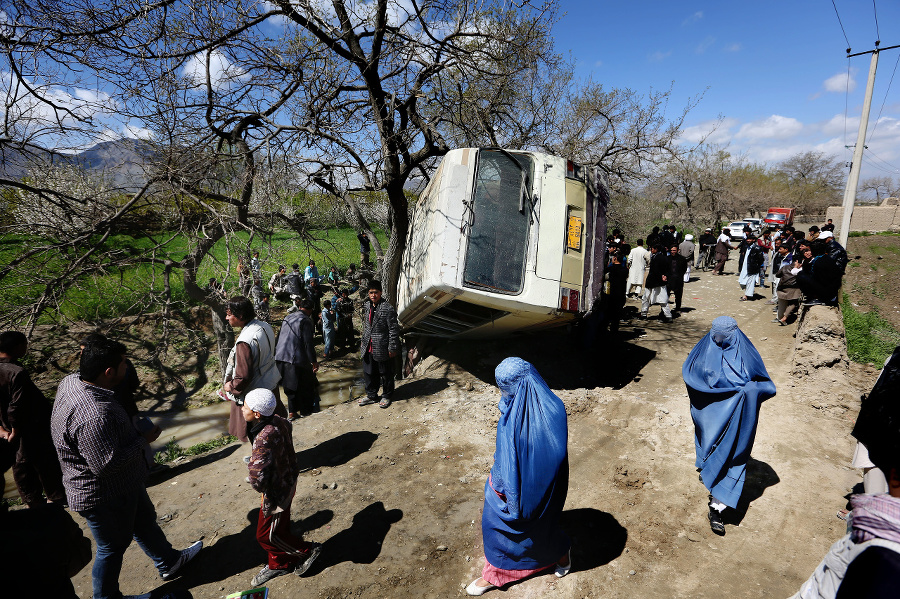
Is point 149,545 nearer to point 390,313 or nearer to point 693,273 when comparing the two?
point 390,313

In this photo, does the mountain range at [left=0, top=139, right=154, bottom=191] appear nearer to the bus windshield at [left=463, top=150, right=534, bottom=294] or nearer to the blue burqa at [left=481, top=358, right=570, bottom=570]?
the bus windshield at [left=463, top=150, right=534, bottom=294]

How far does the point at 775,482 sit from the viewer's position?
3805 millimetres

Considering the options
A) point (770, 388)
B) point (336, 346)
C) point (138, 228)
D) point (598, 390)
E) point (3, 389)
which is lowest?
point (336, 346)

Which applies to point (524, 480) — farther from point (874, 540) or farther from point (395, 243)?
point (395, 243)

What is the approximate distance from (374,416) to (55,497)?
322 centimetres

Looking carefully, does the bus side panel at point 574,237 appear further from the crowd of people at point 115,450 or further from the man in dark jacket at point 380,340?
the crowd of people at point 115,450

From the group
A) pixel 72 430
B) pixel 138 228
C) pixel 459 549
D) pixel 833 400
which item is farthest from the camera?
pixel 138 228

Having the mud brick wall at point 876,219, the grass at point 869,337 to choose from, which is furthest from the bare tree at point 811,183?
the grass at point 869,337

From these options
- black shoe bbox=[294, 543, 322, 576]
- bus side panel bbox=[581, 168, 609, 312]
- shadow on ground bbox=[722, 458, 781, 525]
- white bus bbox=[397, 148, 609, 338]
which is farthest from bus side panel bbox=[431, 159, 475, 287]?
Result: shadow on ground bbox=[722, 458, 781, 525]

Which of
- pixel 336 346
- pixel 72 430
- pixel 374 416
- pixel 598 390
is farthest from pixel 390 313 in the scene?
pixel 336 346

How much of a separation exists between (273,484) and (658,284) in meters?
8.44

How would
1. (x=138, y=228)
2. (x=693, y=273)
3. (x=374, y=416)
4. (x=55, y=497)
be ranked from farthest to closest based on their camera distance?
(x=693, y=273) → (x=138, y=228) → (x=374, y=416) → (x=55, y=497)

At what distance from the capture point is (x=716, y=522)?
327 cm

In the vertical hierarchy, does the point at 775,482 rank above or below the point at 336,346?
above
